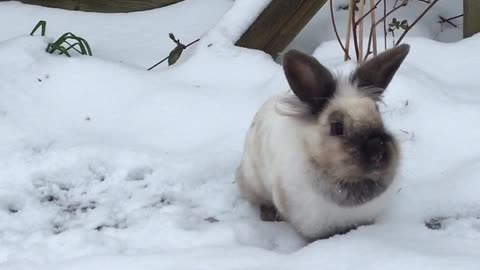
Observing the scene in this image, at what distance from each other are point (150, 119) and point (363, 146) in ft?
4.56

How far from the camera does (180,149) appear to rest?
3.24 meters

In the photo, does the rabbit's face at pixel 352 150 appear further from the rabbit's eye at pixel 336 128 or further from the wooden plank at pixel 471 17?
the wooden plank at pixel 471 17

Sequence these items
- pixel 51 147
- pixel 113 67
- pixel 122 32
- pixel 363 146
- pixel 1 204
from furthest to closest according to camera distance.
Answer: pixel 122 32, pixel 113 67, pixel 51 147, pixel 1 204, pixel 363 146

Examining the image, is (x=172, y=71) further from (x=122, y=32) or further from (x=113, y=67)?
(x=122, y=32)

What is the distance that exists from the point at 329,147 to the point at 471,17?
5.78ft

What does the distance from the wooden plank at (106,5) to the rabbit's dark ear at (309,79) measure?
2078 mm

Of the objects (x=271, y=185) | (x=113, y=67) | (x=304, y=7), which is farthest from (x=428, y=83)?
(x=113, y=67)

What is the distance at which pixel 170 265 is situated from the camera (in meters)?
2.37

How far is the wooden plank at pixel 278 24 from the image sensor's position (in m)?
3.75

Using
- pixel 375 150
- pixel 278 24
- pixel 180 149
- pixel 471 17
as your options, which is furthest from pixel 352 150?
pixel 471 17

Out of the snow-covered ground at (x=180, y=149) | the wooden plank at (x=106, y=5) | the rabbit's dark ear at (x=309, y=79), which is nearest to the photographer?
the rabbit's dark ear at (x=309, y=79)

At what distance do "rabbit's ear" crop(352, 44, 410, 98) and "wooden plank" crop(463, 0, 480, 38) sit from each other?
54.5 inches

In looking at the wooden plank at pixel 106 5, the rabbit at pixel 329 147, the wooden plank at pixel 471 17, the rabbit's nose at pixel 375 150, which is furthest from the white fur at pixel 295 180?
the wooden plank at pixel 106 5

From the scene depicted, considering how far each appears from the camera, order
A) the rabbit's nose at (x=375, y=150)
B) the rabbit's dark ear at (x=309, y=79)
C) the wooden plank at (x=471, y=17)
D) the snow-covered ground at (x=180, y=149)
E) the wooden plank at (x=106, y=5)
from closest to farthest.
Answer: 1. the rabbit's nose at (x=375, y=150)
2. the rabbit's dark ear at (x=309, y=79)
3. the snow-covered ground at (x=180, y=149)
4. the wooden plank at (x=471, y=17)
5. the wooden plank at (x=106, y=5)
